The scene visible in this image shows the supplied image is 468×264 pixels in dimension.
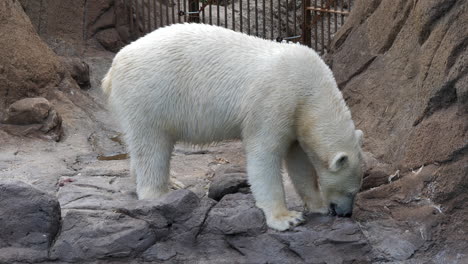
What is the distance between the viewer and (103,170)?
7.64 m

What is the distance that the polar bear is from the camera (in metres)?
5.93

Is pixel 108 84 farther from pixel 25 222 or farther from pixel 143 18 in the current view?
pixel 143 18

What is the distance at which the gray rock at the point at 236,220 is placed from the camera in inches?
231

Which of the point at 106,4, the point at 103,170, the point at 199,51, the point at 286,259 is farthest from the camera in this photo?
the point at 106,4

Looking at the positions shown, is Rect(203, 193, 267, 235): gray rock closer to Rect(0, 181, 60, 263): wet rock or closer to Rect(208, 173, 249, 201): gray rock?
Rect(208, 173, 249, 201): gray rock

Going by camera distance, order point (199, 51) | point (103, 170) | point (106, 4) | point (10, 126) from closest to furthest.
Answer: point (199, 51), point (103, 170), point (10, 126), point (106, 4)

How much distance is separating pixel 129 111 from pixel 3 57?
3490 mm

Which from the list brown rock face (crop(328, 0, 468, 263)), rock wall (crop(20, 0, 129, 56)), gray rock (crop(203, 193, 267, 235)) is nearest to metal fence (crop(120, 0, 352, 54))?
rock wall (crop(20, 0, 129, 56))

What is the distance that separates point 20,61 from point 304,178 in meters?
4.52

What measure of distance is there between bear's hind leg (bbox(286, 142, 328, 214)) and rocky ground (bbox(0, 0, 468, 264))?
204mm

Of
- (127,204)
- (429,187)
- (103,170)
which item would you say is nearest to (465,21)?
(429,187)

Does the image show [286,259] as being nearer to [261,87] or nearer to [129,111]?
[261,87]

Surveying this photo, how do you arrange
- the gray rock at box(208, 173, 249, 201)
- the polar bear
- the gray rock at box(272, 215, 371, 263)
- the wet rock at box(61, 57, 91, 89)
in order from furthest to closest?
the wet rock at box(61, 57, 91, 89), the gray rock at box(208, 173, 249, 201), the polar bear, the gray rock at box(272, 215, 371, 263)

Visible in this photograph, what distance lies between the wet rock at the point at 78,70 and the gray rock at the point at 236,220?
507cm
